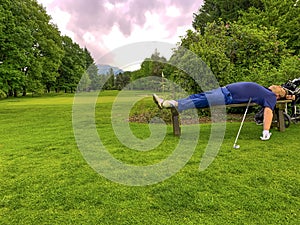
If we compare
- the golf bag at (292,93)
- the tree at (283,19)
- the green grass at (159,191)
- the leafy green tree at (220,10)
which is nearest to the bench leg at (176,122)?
the green grass at (159,191)

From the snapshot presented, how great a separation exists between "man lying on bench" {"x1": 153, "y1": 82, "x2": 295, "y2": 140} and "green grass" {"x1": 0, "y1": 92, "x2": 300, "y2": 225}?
1.84ft

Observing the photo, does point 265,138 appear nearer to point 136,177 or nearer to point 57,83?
point 136,177

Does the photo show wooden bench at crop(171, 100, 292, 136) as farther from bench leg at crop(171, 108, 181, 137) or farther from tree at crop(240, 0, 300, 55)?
tree at crop(240, 0, 300, 55)

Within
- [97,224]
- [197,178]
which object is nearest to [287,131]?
[197,178]

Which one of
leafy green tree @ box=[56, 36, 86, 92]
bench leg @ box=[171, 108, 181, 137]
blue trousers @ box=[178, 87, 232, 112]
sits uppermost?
leafy green tree @ box=[56, 36, 86, 92]

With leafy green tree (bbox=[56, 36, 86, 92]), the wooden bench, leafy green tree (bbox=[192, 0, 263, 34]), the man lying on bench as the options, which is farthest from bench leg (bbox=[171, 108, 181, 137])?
leafy green tree (bbox=[56, 36, 86, 92])

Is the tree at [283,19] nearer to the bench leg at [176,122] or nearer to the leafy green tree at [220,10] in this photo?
the leafy green tree at [220,10]

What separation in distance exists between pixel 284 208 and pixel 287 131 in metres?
3.29

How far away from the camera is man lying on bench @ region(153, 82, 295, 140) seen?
415cm

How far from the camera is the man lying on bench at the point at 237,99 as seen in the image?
415 centimetres

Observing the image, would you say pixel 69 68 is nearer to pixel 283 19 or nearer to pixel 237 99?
pixel 283 19

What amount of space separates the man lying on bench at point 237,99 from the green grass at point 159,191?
1.84 feet

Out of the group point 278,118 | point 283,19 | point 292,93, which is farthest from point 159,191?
point 283,19

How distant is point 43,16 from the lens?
28734 millimetres
